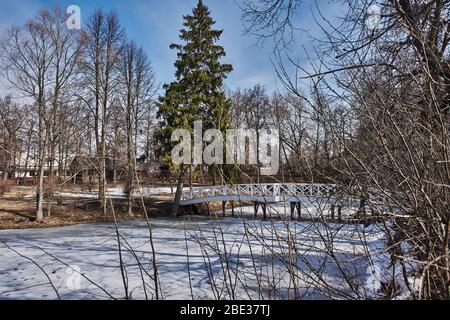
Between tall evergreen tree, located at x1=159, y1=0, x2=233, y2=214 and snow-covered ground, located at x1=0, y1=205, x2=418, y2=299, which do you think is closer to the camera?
snow-covered ground, located at x1=0, y1=205, x2=418, y2=299

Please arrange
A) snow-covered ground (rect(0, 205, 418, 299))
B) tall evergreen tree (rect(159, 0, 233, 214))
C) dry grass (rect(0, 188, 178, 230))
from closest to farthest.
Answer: snow-covered ground (rect(0, 205, 418, 299))
dry grass (rect(0, 188, 178, 230))
tall evergreen tree (rect(159, 0, 233, 214))

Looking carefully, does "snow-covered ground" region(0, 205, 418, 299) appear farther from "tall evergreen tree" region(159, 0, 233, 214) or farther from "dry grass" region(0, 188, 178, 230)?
"tall evergreen tree" region(159, 0, 233, 214)

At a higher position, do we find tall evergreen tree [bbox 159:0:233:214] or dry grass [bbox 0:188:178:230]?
tall evergreen tree [bbox 159:0:233:214]

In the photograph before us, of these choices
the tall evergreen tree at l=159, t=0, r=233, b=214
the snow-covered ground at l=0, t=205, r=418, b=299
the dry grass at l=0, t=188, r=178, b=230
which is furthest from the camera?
the tall evergreen tree at l=159, t=0, r=233, b=214

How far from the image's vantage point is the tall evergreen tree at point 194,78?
18234 mm

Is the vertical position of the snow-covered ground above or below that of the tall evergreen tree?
below

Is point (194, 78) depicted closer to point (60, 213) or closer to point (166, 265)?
point (60, 213)

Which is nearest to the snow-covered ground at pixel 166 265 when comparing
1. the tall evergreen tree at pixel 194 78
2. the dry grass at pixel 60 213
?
the dry grass at pixel 60 213

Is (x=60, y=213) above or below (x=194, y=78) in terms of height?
below

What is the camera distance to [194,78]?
61.4 feet

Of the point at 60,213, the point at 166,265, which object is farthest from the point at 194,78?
the point at 166,265

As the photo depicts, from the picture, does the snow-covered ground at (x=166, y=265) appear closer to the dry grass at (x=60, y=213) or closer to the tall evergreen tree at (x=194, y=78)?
the dry grass at (x=60, y=213)

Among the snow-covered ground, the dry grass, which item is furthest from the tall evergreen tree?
the snow-covered ground

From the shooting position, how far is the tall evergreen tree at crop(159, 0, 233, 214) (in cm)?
1823
